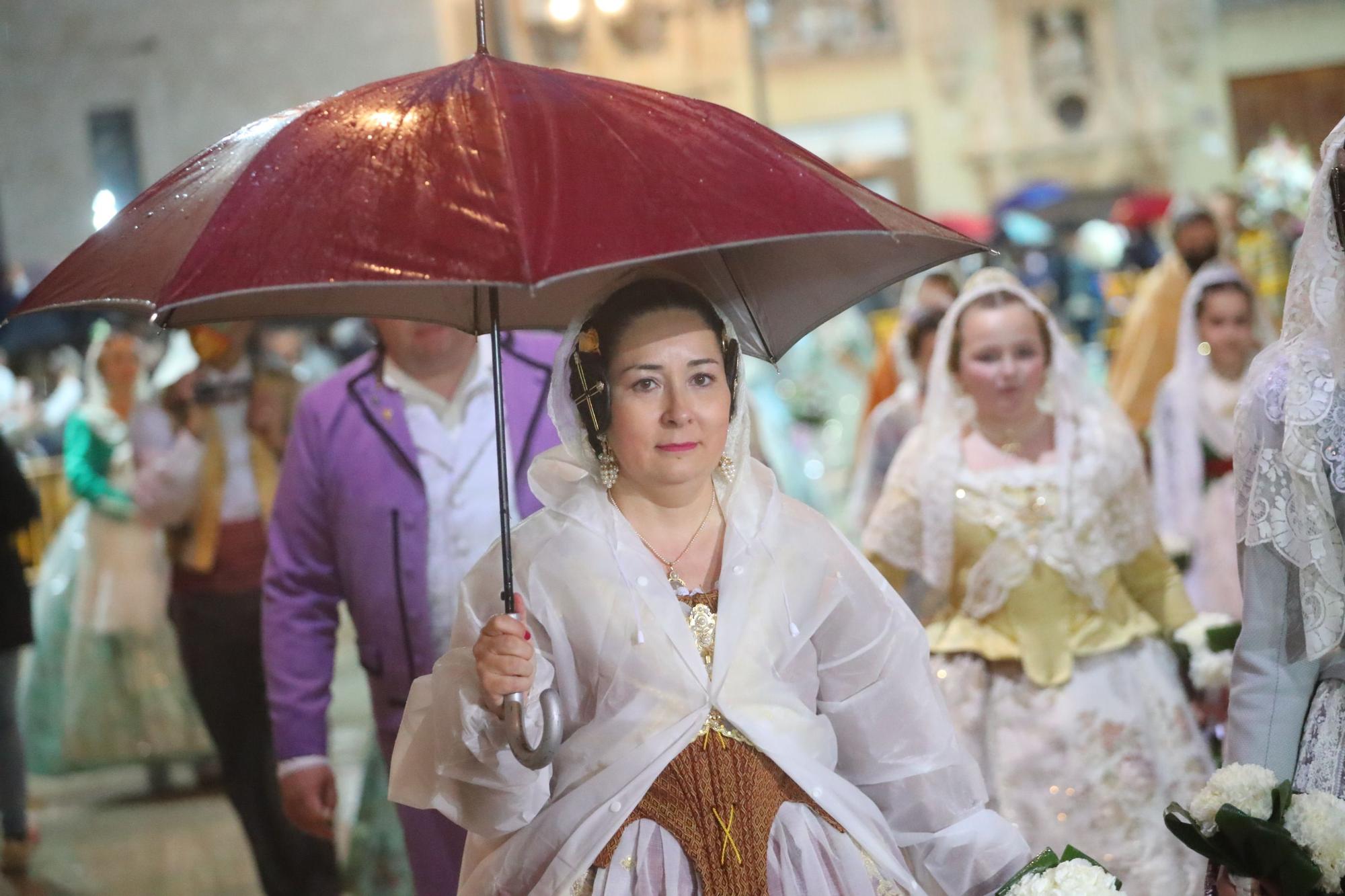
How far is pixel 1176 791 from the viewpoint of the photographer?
191 inches

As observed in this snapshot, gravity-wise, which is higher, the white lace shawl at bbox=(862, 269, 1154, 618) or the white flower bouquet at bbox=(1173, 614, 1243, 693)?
the white lace shawl at bbox=(862, 269, 1154, 618)

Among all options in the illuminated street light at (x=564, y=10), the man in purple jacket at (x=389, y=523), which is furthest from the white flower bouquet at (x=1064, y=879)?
the illuminated street light at (x=564, y=10)

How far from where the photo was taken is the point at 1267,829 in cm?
252

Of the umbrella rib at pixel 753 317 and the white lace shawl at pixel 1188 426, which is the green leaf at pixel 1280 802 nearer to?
the umbrella rib at pixel 753 317

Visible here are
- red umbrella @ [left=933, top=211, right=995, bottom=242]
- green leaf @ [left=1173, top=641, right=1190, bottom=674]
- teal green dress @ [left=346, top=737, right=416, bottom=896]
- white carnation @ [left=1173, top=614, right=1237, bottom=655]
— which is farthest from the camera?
red umbrella @ [left=933, top=211, right=995, bottom=242]

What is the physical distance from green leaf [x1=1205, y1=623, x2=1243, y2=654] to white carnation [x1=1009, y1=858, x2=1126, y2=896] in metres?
1.99

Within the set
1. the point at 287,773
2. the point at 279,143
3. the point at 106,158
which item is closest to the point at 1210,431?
the point at 287,773

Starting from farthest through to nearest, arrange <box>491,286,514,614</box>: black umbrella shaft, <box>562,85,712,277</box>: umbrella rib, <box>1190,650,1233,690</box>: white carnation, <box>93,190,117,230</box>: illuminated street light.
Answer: <box>1190,650,1233,690</box>: white carnation → <box>93,190,117,230</box>: illuminated street light → <box>491,286,514,614</box>: black umbrella shaft → <box>562,85,712,277</box>: umbrella rib

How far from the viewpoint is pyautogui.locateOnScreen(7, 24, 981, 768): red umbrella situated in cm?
238

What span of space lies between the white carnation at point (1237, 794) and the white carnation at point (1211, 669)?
2.11m

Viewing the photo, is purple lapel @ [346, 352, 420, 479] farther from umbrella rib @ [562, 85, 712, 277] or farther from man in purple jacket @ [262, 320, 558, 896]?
umbrella rib @ [562, 85, 712, 277]

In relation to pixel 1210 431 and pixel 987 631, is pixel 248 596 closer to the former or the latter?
pixel 987 631

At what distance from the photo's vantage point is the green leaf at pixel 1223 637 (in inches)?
179

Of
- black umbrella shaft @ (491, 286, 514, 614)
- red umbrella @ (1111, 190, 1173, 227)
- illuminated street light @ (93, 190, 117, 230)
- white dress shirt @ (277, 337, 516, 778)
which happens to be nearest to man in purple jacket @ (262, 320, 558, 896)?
white dress shirt @ (277, 337, 516, 778)
